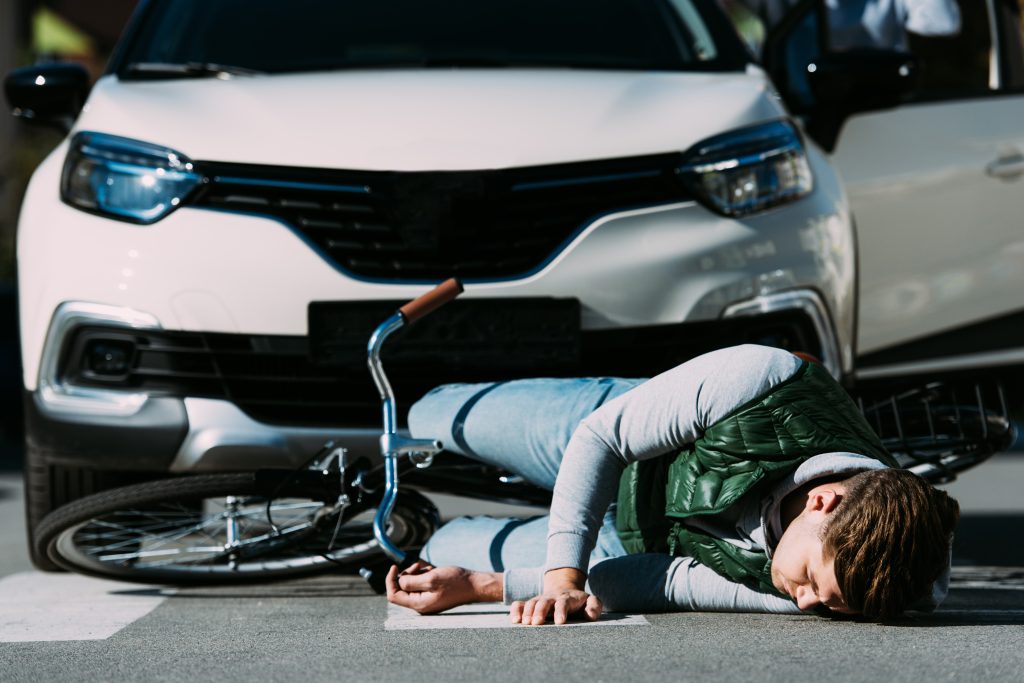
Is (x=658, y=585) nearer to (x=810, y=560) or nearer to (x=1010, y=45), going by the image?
(x=810, y=560)

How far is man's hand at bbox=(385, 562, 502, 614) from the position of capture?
403 cm

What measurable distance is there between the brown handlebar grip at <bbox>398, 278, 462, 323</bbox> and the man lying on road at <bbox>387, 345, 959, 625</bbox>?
27cm

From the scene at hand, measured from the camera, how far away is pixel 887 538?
355 centimetres

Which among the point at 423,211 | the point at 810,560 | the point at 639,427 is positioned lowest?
the point at 810,560

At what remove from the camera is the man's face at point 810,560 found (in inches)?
142

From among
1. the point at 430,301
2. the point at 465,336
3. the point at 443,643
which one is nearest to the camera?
the point at 443,643

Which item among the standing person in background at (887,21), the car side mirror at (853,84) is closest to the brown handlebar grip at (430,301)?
the car side mirror at (853,84)

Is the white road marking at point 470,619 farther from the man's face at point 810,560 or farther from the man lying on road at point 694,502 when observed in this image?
the man's face at point 810,560

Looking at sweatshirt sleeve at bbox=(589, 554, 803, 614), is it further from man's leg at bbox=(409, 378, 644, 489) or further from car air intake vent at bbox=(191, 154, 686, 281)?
car air intake vent at bbox=(191, 154, 686, 281)

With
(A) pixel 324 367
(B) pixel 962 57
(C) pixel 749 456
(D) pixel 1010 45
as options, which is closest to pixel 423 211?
(A) pixel 324 367

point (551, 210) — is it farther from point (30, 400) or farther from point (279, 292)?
point (30, 400)

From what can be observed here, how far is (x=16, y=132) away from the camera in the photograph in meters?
26.3

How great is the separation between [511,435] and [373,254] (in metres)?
0.65

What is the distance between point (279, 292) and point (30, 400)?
2.69 feet
